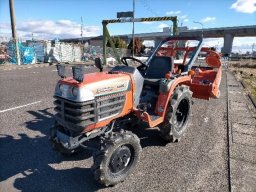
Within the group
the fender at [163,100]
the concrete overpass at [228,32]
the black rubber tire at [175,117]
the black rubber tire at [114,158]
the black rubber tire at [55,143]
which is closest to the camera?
the black rubber tire at [114,158]

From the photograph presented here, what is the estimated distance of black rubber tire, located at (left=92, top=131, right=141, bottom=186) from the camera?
10.3 ft

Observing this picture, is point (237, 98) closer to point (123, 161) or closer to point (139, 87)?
point (139, 87)

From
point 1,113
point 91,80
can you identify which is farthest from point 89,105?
point 1,113

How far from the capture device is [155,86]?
14.9 ft

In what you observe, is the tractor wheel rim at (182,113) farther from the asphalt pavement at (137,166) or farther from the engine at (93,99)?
the engine at (93,99)

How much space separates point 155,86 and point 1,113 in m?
3.68

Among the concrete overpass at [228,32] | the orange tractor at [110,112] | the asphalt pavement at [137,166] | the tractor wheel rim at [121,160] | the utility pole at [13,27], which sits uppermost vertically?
A: the concrete overpass at [228,32]

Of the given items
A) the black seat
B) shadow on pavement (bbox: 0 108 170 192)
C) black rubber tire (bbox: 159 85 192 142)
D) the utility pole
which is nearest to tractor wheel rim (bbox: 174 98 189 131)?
black rubber tire (bbox: 159 85 192 142)

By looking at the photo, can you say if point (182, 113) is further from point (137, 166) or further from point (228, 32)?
point (228, 32)

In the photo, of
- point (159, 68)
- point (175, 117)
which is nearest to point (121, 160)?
point (175, 117)

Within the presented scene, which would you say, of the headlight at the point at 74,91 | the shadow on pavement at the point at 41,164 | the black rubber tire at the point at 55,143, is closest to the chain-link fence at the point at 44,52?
the shadow on pavement at the point at 41,164

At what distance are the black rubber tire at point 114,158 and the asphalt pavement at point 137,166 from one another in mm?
125

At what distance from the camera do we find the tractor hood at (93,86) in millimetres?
3143

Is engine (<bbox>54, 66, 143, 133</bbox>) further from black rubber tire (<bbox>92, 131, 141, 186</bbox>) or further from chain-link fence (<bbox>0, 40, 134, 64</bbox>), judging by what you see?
chain-link fence (<bbox>0, 40, 134, 64</bbox>)
